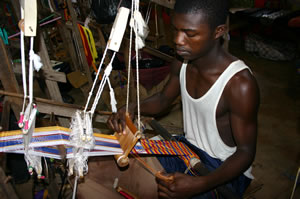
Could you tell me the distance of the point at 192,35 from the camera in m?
1.25

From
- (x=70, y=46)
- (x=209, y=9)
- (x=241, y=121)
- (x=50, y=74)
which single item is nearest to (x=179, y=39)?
(x=209, y=9)

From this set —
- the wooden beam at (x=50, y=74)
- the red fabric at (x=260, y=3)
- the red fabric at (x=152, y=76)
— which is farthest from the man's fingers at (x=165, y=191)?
the red fabric at (x=260, y=3)

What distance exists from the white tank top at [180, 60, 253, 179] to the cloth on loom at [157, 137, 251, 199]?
0.04 metres

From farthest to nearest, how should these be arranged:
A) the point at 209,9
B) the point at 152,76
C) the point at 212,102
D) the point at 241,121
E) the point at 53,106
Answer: the point at 152,76 < the point at 53,106 < the point at 212,102 < the point at 241,121 < the point at 209,9

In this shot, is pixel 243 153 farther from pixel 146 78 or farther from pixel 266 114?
pixel 266 114

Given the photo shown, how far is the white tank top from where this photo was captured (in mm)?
1377

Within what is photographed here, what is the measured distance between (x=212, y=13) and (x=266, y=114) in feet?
9.60

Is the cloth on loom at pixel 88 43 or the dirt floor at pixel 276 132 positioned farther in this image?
the cloth on loom at pixel 88 43

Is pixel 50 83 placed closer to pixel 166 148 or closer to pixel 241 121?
pixel 166 148

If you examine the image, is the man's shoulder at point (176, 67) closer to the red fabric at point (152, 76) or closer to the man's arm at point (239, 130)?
the man's arm at point (239, 130)

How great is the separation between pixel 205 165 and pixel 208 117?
30 cm

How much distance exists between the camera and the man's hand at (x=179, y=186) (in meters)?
1.20

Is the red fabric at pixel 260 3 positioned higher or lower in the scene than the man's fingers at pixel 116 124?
higher

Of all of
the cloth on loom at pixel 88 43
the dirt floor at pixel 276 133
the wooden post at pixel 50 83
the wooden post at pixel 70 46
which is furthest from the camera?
the wooden post at pixel 70 46
